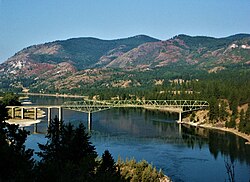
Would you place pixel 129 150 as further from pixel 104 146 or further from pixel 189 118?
pixel 189 118

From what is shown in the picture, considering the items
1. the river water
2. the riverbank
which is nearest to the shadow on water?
the river water

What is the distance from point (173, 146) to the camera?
251ft

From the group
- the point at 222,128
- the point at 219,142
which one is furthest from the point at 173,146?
the point at 222,128

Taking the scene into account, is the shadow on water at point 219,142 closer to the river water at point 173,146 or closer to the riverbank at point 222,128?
the river water at point 173,146

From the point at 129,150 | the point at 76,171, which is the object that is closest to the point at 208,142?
the point at 129,150

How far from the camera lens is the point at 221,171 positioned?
5666cm

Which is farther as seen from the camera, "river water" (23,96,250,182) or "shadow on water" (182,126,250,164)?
"shadow on water" (182,126,250,164)

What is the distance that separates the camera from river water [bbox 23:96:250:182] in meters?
56.2

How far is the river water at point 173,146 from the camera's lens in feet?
184

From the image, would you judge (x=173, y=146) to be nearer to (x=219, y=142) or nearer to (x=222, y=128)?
(x=219, y=142)

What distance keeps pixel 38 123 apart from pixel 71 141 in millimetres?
74201

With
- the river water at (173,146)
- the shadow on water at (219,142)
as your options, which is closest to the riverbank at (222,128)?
the shadow on water at (219,142)

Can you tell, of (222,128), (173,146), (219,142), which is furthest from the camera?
(222,128)

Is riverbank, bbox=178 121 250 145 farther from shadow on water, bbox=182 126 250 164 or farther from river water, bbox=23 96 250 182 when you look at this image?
river water, bbox=23 96 250 182
